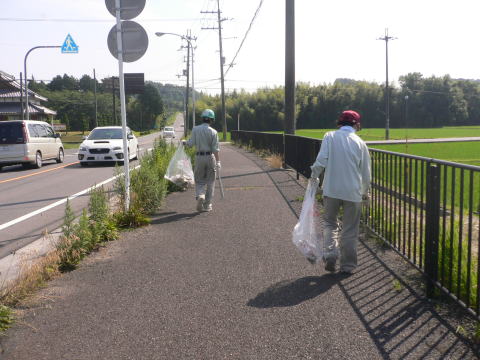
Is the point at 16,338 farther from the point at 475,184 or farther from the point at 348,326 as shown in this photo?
the point at 475,184

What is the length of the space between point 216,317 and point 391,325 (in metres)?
1.35

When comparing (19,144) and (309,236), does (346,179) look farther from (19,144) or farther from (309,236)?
(19,144)

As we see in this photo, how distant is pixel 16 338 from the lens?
3.77m

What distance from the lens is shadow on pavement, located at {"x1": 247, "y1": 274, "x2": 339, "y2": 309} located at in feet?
14.5

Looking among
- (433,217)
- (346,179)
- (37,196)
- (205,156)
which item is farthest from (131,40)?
(433,217)

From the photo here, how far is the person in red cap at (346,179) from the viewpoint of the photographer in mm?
5148

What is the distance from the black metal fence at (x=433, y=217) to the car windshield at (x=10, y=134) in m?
15.2

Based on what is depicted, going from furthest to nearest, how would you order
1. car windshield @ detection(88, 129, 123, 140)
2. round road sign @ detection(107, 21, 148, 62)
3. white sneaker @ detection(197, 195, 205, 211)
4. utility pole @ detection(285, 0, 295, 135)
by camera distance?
car windshield @ detection(88, 129, 123, 140) → utility pole @ detection(285, 0, 295, 135) → white sneaker @ detection(197, 195, 205, 211) → round road sign @ detection(107, 21, 148, 62)

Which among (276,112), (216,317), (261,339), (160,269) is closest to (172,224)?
(160,269)

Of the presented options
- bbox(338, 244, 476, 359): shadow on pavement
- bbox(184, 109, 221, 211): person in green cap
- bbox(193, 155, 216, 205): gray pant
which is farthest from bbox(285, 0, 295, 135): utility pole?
bbox(338, 244, 476, 359): shadow on pavement

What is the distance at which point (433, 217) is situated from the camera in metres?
4.49

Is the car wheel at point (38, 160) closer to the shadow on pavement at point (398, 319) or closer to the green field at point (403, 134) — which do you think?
the shadow on pavement at point (398, 319)

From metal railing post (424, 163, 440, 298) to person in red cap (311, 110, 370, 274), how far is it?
765mm

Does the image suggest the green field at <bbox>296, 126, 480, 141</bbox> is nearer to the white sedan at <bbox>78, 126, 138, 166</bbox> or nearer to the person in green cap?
the white sedan at <bbox>78, 126, 138, 166</bbox>
